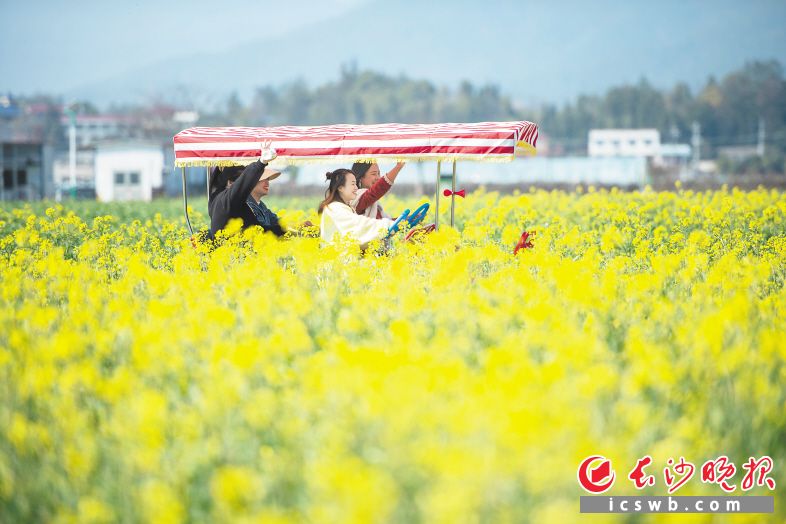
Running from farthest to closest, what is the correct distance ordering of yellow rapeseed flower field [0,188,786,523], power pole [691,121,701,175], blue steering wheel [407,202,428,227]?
power pole [691,121,701,175], blue steering wheel [407,202,428,227], yellow rapeseed flower field [0,188,786,523]

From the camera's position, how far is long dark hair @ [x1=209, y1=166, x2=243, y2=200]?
9297 mm

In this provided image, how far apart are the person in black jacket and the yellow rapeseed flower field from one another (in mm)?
1966

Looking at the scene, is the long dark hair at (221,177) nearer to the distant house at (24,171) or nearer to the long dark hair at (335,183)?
the long dark hair at (335,183)

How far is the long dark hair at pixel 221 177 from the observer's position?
30.5ft

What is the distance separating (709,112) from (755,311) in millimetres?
99819

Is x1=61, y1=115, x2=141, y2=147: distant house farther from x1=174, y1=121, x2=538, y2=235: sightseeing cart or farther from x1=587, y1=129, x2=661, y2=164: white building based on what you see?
x1=174, y1=121, x2=538, y2=235: sightseeing cart

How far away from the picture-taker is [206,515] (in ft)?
10.3

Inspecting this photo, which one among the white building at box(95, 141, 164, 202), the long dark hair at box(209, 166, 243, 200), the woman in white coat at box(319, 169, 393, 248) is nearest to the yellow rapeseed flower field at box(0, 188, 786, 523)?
the woman in white coat at box(319, 169, 393, 248)

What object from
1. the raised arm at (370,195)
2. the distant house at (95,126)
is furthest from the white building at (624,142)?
the raised arm at (370,195)

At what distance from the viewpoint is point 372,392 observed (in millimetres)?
3299

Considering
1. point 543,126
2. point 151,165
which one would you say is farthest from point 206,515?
point 543,126

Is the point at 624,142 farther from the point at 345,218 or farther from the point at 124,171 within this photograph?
the point at 345,218

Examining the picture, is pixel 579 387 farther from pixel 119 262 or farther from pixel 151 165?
pixel 151 165

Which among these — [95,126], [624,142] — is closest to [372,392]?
[624,142]
